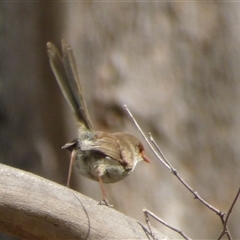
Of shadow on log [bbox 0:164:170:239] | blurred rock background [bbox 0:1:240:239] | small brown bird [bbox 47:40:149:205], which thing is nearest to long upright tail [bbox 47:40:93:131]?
small brown bird [bbox 47:40:149:205]

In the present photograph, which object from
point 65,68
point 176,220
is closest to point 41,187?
point 65,68

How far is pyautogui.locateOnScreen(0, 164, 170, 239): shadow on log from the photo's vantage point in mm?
2514

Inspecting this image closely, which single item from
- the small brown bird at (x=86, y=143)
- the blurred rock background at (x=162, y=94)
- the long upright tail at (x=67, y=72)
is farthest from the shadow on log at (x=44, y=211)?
the blurred rock background at (x=162, y=94)

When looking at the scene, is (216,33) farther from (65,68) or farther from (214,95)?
(65,68)

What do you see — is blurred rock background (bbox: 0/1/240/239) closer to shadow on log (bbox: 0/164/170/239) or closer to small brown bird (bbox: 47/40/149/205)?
small brown bird (bbox: 47/40/149/205)

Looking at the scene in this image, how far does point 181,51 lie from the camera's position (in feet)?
12.0

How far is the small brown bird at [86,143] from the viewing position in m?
3.17

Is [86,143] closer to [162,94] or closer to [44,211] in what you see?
[162,94]

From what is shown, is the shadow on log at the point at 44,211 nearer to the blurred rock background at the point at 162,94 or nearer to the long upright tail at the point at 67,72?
the long upright tail at the point at 67,72

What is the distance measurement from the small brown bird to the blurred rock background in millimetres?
357

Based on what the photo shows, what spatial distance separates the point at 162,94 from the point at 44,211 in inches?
53.0

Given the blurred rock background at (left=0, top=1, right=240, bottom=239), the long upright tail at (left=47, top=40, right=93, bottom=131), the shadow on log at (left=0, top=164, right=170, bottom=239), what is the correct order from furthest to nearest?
the blurred rock background at (left=0, top=1, right=240, bottom=239) < the long upright tail at (left=47, top=40, right=93, bottom=131) < the shadow on log at (left=0, top=164, right=170, bottom=239)

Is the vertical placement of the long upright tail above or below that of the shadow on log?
above

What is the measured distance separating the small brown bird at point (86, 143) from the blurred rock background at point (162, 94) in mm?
357
